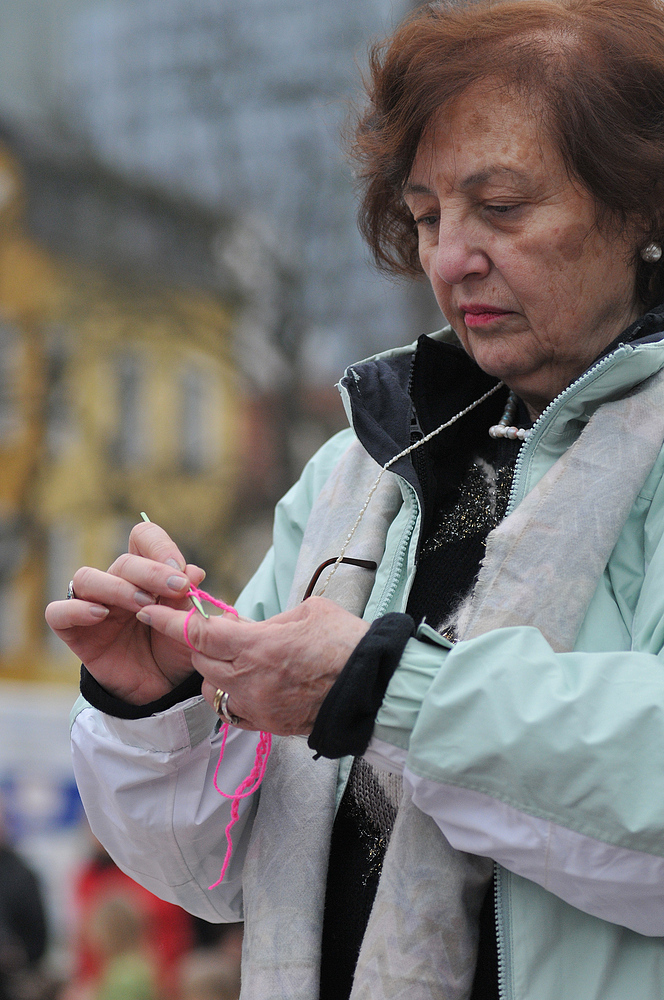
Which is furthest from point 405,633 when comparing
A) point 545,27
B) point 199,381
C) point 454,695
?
point 199,381

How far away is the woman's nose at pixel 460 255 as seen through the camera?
1.75 m

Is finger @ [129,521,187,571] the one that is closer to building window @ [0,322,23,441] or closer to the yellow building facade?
the yellow building facade

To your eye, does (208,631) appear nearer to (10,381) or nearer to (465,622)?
(465,622)

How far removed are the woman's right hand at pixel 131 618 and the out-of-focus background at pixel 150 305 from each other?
4770mm

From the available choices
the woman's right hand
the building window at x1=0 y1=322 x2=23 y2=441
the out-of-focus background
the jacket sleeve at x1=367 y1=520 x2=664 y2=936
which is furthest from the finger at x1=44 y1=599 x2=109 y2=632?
the building window at x1=0 y1=322 x2=23 y2=441

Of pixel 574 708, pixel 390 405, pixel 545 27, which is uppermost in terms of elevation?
pixel 545 27

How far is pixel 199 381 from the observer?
1241 centimetres

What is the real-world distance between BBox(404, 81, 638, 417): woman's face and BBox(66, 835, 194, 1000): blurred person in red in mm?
4375

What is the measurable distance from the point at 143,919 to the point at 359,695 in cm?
469

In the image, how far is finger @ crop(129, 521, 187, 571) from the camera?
1.67 metres

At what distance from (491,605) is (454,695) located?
23cm

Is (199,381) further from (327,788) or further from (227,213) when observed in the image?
(327,788)

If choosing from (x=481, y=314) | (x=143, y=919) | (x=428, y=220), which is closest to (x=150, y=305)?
(x=143, y=919)

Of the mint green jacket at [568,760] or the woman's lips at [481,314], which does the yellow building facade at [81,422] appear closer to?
the woman's lips at [481,314]
